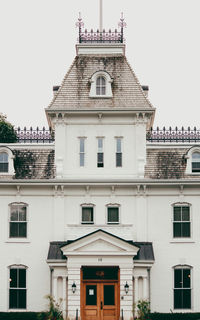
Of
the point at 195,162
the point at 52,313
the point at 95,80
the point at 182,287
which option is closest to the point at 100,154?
the point at 95,80

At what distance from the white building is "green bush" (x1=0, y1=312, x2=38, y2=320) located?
2.54ft

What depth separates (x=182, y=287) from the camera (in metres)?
31.2

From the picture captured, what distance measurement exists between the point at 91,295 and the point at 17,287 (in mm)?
3979

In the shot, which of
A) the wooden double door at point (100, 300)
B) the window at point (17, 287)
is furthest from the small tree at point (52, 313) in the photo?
the window at point (17, 287)

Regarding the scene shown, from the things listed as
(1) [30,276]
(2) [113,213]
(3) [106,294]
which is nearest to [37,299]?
(1) [30,276]

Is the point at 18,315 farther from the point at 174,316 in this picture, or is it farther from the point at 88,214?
the point at 174,316

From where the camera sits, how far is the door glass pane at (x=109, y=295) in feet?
101

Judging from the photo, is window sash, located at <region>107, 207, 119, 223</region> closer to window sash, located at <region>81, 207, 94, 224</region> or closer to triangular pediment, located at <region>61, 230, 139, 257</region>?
window sash, located at <region>81, 207, 94, 224</region>

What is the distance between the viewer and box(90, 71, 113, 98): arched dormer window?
1300 inches

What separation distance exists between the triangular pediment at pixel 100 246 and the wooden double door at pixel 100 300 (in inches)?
79.4

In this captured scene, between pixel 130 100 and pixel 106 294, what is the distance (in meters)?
10.6

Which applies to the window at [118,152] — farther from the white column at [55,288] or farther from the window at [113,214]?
the white column at [55,288]

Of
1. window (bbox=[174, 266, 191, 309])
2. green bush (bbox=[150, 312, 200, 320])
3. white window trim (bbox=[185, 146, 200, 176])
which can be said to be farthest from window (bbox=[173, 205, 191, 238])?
green bush (bbox=[150, 312, 200, 320])

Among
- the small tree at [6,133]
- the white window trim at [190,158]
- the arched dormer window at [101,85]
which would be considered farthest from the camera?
the small tree at [6,133]
